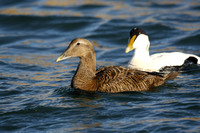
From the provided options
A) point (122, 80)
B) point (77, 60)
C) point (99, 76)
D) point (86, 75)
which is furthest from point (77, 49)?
point (77, 60)

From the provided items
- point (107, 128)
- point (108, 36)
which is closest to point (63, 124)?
point (107, 128)

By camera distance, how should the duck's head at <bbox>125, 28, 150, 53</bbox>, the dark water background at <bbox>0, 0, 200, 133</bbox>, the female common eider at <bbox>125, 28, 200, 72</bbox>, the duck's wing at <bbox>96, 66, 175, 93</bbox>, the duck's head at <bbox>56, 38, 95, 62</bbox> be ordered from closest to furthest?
the dark water background at <bbox>0, 0, 200, 133</bbox>, the duck's wing at <bbox>96, 66, 175, 93</bbox>, the duck's head at <bbox>56, 38, 95, 62</bbox>, the female common eider at <bbox>125, 28, 200, 72</bbox>, the duck's head at <bbox>125, 28, 150, 53</bbox>

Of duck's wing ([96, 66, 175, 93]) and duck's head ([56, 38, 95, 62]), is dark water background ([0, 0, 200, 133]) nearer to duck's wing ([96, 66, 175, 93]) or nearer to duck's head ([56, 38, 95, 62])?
duck's wing ([96, 66, 175, 93])

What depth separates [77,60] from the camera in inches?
409

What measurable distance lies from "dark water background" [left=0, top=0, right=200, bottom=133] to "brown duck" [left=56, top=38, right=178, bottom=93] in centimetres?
17

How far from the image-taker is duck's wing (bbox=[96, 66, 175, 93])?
23.4 ft

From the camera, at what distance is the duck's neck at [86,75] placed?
7.15m

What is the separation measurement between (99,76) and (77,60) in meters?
3.25

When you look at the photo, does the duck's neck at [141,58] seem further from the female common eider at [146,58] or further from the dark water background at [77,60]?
the dark water background at [77,60]

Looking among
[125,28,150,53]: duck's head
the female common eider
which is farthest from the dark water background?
[125,28,150,53]: duck's head

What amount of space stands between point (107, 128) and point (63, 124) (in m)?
0.67

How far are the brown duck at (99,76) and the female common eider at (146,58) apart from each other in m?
1.83

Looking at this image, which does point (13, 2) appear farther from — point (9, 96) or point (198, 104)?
point (198, 104)

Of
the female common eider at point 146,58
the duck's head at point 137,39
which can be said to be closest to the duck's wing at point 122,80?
the female common eider at point 146,58
